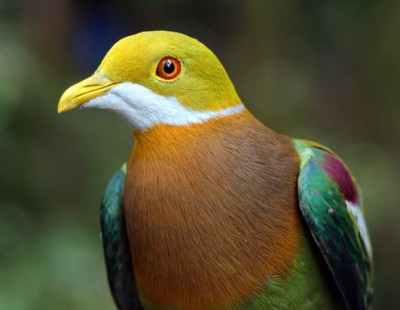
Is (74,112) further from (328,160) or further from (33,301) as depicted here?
(328,160)

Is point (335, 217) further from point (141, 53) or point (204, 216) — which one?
point (141, 53)

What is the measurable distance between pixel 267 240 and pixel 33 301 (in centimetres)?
194

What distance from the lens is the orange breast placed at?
1.70 metres

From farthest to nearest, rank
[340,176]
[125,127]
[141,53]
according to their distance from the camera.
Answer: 1. [125,127]
2. [340,176]
3. [141,53]

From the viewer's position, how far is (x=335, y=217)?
72.5 inches

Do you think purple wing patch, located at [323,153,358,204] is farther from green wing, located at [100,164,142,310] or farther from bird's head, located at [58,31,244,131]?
green wing, located at [100,164,142,310]

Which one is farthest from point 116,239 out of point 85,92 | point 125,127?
point 125,127

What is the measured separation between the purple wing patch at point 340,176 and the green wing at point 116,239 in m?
0.58

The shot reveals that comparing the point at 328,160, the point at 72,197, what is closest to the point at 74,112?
the point at 72,197

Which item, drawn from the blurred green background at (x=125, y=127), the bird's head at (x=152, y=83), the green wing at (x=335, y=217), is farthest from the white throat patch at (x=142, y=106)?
the blurred green background at (x=125, y=127)

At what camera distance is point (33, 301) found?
11.0ft

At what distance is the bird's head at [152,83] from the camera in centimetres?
165

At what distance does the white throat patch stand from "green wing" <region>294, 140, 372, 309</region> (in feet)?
1.11

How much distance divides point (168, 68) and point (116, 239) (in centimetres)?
58
